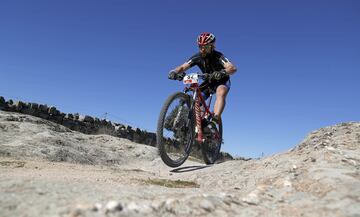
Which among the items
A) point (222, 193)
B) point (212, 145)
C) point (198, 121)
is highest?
point (198, 121)

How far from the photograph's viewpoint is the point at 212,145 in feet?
28.0

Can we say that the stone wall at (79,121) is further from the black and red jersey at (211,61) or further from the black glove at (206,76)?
the black glove at (206,76)

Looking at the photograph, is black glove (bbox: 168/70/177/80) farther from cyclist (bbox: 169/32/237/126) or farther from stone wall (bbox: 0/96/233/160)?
stone wall (bbox: 0/96/233/160)

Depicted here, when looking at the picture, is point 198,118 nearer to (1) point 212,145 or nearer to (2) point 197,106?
(2) point 197,106

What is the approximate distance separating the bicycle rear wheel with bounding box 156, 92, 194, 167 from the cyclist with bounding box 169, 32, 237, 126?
0.54 metres

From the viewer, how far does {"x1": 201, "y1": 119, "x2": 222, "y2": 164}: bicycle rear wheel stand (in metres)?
8.25

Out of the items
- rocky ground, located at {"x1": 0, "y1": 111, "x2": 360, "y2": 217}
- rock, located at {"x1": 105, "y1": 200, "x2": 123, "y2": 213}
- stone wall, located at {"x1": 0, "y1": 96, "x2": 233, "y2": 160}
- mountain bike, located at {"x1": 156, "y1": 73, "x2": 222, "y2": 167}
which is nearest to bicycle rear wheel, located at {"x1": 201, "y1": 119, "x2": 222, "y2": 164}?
mountain bike, located at {"x1": 156, "y1": 73, "x2": 222, "y2": 167}

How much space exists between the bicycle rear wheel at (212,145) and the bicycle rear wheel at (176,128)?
844mm

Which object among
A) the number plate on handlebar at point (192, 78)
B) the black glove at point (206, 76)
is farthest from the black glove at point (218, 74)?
the number plate on handlebar at point (192, 78)

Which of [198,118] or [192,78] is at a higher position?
[192,78]

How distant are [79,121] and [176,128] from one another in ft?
34.4

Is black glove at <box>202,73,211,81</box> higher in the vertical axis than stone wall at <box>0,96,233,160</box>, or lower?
lower

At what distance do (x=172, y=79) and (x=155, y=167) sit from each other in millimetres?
2042

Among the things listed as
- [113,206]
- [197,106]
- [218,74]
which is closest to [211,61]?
[218,74]
